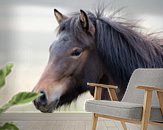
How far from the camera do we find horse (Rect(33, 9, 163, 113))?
9.29ft

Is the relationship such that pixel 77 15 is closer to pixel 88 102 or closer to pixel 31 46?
pixel 88 102

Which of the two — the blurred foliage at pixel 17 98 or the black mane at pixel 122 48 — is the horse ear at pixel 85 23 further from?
the blurred foliage at pixel 17 98

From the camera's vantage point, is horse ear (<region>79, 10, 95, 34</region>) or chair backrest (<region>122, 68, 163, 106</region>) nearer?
chair backrest (<region>122, 68, 163, 106</region>)

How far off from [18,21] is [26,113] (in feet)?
4.70

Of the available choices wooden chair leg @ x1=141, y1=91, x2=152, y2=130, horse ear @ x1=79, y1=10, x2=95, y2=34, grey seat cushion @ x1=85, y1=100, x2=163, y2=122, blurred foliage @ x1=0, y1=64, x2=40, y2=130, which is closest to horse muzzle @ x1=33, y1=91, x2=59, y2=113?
grey seat cushion @ x1=85, y1=100, x2=163, y2=122

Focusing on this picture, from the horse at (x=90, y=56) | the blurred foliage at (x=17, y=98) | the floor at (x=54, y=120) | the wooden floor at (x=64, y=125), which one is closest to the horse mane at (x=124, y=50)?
the horse at (x=90, y=56)

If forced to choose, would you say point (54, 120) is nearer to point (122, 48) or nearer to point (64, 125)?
point (64, 125)

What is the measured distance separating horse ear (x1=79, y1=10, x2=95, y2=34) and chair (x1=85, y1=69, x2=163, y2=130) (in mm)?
611

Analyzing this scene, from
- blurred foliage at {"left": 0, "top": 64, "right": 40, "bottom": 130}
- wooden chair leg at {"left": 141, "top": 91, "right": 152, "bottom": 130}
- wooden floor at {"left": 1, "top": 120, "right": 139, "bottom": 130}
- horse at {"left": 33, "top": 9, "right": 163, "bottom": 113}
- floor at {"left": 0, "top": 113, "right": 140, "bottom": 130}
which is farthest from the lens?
floor at {"left": 0, "top": 113, "right": 140, "bottom": 130}

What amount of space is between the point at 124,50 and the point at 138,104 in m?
0.72

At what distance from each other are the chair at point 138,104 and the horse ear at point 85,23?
61 centimetres

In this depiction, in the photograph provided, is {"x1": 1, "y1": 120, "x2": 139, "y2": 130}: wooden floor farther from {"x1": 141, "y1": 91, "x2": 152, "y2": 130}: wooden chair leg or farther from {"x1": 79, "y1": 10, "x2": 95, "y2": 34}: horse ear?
{"x1": 141, "y1": 91, "x2": 152, "y2": 130}: wooden chair leg

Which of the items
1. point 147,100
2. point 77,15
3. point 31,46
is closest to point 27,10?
point 31,46

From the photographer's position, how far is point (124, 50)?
9.37 feet
